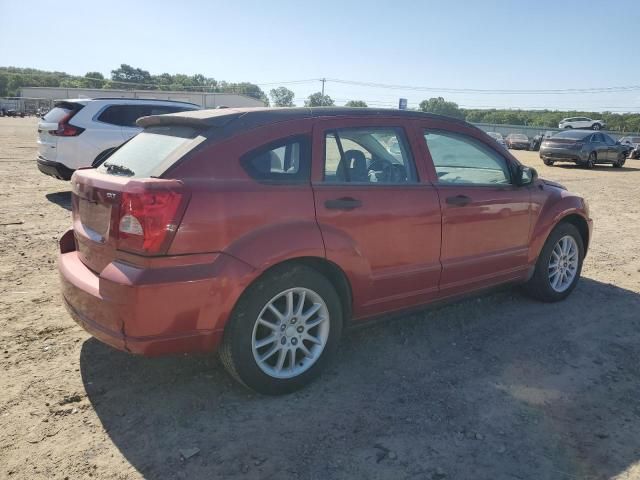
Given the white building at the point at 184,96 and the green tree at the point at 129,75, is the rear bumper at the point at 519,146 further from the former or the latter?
the green tree at the point at 129,75

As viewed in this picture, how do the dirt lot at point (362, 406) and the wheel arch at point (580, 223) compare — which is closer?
the dirt lot at point (362, 406)

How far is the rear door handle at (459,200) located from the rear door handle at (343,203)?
2.87ft

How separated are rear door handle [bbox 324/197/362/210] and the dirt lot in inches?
45.1

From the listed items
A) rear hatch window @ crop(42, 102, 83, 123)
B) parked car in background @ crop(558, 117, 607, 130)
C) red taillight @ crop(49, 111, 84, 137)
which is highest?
parked car in background @ crop(558, 117, 607, 130)

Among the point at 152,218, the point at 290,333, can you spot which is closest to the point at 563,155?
the point at 290,333

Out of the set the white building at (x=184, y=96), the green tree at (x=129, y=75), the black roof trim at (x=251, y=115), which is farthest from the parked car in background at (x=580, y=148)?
the green tree at (x=129, y=75)

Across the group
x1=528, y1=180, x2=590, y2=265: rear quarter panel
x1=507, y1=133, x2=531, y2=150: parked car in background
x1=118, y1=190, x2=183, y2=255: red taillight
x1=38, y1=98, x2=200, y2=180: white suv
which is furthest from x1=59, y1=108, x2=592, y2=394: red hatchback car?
x1=507, y1=133, x2=531, y2=150: parked car in background

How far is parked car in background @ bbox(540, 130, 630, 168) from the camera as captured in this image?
2150 centimetres

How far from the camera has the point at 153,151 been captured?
315 cm

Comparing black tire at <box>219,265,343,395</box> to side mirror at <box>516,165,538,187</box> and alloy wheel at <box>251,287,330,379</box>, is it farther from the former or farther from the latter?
side mirror at <box>516,165,538,187</box>

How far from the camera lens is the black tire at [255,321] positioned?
290cm

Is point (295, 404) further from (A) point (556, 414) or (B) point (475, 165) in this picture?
(B) point (475, 165)

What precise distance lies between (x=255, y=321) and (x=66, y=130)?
7.37 metres

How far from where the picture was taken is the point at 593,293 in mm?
5270
